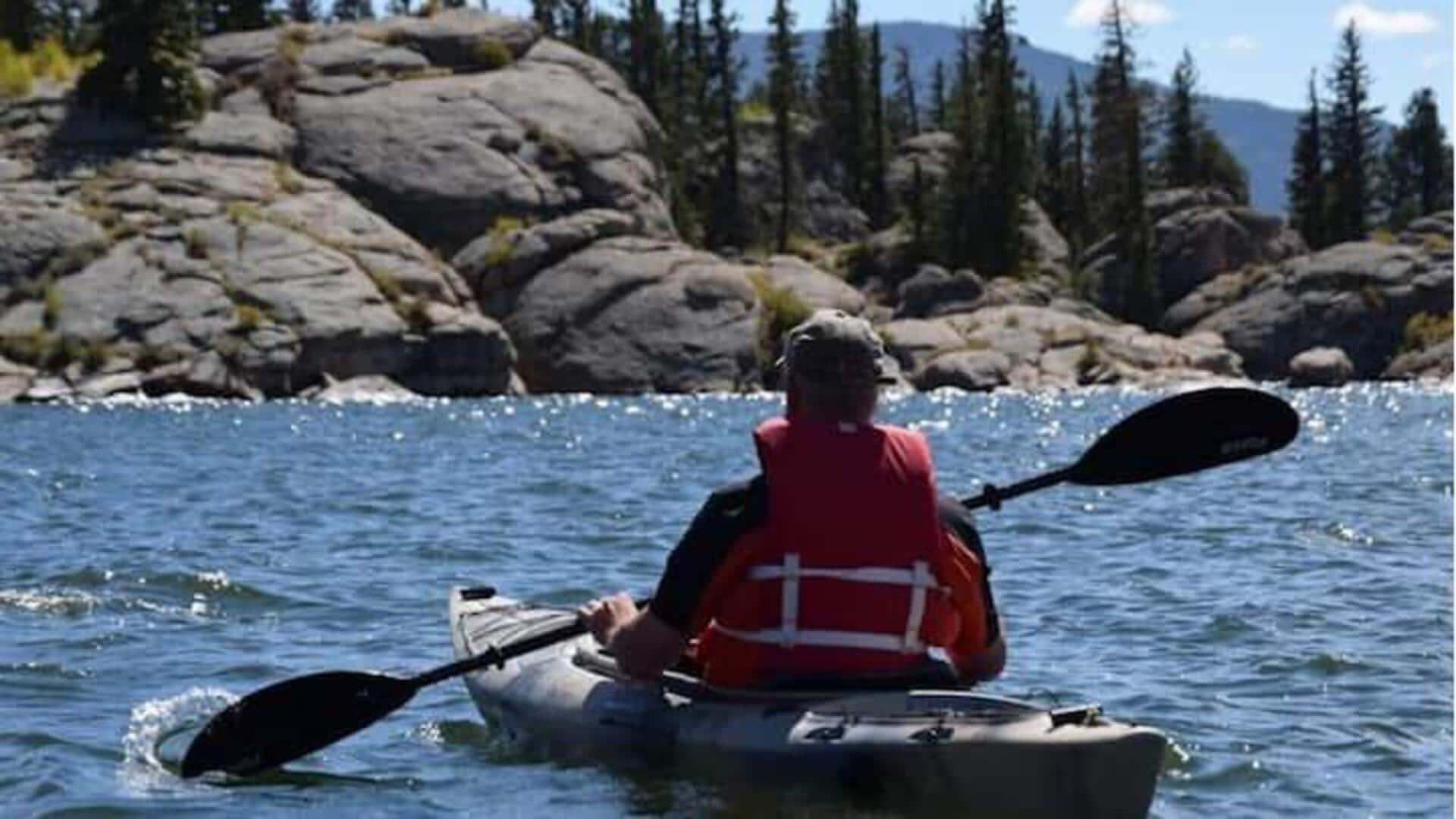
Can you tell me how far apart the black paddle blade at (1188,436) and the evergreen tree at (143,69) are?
46.2 metres

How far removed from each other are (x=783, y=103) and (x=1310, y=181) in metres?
18.4

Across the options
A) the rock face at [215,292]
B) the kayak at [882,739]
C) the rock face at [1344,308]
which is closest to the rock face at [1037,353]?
the rock face at [1344,308]

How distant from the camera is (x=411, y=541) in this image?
16.5 meters

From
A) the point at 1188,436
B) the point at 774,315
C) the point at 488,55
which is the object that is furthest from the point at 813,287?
the point at 1188,436

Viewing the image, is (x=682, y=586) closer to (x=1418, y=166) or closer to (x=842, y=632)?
(x=842, y=632)

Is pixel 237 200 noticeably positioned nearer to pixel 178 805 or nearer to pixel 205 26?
pixel 205 26

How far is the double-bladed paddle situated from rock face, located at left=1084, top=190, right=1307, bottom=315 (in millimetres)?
59709

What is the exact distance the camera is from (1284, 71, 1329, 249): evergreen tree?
74125mm

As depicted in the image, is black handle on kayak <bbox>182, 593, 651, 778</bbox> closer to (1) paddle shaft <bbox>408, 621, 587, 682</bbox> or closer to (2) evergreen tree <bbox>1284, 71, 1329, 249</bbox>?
(1) paddle shaft <bbox>408, 621, 587, 682</bbox>

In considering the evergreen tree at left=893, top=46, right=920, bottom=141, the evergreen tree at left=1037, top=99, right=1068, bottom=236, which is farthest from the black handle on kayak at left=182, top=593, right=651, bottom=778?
the evergreen tree at left=893, top=46, right=920, bottom=141

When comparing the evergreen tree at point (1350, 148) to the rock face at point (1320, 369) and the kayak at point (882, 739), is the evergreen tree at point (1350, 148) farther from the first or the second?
the kayak at point (882, 739)

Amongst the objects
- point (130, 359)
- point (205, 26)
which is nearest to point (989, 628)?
point (130, 359)

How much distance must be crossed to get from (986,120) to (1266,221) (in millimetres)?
9195

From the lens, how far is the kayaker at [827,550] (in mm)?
6863
